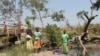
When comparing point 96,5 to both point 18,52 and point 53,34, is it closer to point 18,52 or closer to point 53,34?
point 53,34

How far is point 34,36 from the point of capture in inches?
790

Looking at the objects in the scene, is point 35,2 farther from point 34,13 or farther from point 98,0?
point 98,0

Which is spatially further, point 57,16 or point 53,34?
point 57,16

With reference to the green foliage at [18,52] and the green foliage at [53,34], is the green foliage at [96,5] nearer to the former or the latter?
the green foliage at [53,34]

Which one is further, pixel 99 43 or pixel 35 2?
→ pixel 35 2

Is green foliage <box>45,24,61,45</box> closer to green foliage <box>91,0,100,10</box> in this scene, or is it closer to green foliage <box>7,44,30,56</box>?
green foliage <box>91,0,100,10</box>

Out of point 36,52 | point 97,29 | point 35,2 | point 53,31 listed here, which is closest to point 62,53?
point 36,52

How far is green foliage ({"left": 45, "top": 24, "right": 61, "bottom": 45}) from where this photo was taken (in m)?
25.7

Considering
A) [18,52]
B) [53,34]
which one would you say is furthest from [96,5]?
[18,52]

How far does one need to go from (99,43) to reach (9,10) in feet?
73.8

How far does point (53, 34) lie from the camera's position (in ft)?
85.4

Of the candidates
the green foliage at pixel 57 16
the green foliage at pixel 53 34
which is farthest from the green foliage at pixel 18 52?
the green foliage at pixel 57 16

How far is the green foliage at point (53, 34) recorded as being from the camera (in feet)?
84.4


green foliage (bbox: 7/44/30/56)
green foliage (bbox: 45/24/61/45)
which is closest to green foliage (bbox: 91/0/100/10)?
green foliage (bbox: 45/24/61/45)
